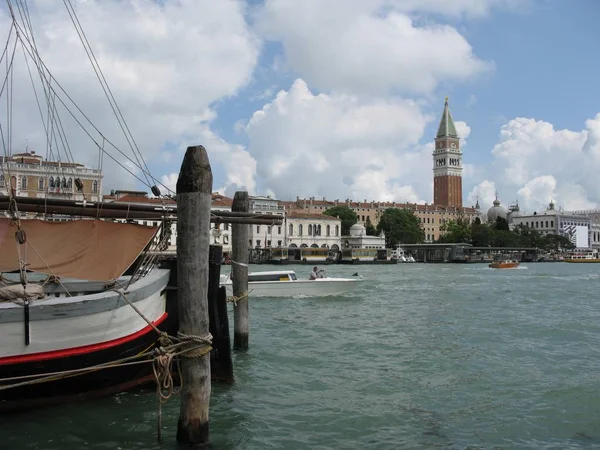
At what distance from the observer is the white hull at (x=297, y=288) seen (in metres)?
26.3

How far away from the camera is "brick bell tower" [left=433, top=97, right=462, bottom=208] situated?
558 ft

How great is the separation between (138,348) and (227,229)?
88.7 m

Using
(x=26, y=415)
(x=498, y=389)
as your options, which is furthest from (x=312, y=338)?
(x=26, y=415)

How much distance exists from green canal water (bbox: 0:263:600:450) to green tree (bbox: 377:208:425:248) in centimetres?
10621

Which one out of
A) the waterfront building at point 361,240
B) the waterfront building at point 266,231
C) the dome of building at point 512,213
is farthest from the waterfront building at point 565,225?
the waterfront building at point 266,231

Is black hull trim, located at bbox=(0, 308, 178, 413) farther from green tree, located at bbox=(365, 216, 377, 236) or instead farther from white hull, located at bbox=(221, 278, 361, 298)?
green tree, located at bbox=(365, 216, 377, 236)

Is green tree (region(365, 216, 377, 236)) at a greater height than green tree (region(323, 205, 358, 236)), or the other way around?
green tree (region(323, 205, 358, 236))

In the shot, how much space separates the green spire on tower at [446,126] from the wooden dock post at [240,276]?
558ft

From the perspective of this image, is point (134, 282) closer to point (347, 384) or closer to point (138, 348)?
point (138, 348)

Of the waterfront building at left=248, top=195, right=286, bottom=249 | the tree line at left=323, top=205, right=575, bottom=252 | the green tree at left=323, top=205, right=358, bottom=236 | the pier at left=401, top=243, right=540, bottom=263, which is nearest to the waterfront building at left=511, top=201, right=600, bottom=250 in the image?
the tree line at left=323, top=205, right=575, bottom=252

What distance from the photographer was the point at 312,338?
633 inches

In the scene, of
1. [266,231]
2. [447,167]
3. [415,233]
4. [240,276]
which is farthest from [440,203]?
[240,276]

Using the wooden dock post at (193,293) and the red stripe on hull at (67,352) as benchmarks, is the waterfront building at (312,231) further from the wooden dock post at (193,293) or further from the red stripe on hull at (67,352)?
the wooden dock post at (193,293)

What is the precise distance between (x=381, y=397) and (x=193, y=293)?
181 inches
